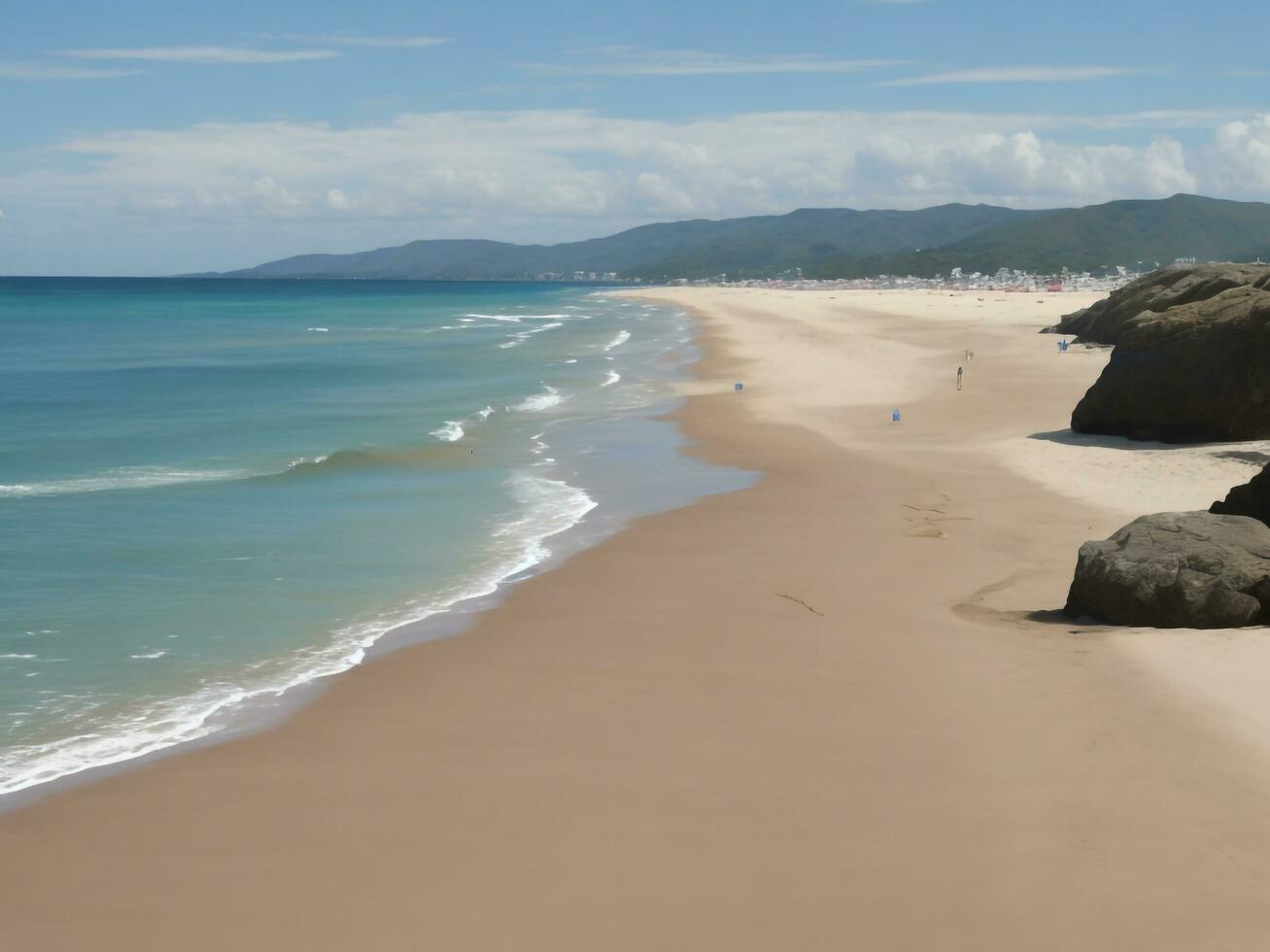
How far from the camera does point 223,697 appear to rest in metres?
9.94

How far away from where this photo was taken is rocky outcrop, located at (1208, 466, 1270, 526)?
11.7m

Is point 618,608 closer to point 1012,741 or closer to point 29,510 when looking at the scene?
point 1012,741

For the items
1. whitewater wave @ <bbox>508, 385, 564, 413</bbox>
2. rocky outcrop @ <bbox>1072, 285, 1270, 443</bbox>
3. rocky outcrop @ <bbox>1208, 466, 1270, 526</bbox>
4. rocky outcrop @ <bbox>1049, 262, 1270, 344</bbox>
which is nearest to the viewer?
rocky outcrop @ <bbox>1208, 466, 1270, 526</bbox>

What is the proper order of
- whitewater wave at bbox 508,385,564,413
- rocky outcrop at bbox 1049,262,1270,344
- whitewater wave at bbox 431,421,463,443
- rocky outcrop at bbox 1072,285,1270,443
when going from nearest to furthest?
rocky outcrop at bbox 1072,285,1270,443 → whitewater wave at bbox 431,421,463,443 → whitewater wave at bbox 508,385,564,413 → rocky outcrop at bbox 1049,262,1270,344

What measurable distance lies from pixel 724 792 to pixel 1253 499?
7.23m

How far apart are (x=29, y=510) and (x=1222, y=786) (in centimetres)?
1724

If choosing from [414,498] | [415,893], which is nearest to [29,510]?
[414,498]

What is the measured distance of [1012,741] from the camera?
8.20 metres

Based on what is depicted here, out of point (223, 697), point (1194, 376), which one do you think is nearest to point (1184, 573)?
point (223, 697)

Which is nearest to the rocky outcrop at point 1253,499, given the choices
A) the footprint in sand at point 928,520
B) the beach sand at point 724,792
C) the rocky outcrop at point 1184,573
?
the rocky outcrop at point 1184,573

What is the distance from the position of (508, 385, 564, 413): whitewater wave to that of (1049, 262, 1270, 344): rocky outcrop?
49.2 ft

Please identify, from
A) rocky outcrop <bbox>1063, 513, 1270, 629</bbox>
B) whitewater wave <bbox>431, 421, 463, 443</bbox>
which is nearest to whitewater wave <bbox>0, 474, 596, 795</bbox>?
rocky outcrop <bbox>1063, 513, 1270, 629</bbox>

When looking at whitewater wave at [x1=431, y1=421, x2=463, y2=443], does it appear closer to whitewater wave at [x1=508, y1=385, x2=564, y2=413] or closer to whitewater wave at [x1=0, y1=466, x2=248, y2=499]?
whitewater wave at [x1=508, y1=385, x2=564, y2=413]

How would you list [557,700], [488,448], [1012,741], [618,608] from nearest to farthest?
[1012,741], [557,700], [618,608], [488,448]
